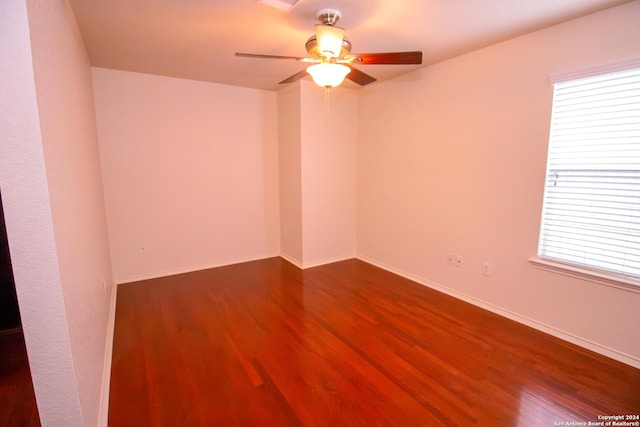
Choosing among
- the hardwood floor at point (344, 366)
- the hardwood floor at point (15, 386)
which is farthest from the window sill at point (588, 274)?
the hardwood floor at point (15, 386)

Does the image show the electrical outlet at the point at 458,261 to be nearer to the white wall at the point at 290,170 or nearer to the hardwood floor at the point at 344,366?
the hardwood floor at the point at 344,366

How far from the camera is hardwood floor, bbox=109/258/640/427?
1.74 meters

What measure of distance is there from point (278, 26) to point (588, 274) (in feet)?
9.91

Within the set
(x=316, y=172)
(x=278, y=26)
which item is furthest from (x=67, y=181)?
(x=316, y=172)

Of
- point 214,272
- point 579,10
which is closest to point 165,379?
point 214,272

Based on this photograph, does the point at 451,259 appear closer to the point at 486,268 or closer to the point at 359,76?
the point at 486,268

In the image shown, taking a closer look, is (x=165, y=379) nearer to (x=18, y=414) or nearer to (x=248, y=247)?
(x=18, y=414)

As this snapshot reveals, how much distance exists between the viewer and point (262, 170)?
4422mm

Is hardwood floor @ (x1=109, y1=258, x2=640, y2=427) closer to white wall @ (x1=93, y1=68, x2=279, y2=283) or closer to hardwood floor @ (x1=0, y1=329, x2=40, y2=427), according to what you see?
hardwood floor @ (x1=0, y1=329, x2=40, y2=427)

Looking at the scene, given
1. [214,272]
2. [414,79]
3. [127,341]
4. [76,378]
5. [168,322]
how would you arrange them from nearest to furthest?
[76,378]
[127,341]
[168,322]
[414,79]
[214,272]

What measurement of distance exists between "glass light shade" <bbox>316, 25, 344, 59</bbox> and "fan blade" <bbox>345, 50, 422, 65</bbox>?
0.15m

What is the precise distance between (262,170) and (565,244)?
3559 mm

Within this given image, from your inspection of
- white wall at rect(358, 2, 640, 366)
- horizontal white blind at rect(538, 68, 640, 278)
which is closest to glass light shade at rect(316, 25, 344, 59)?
white wall at rect(358, 2, 640, 366)

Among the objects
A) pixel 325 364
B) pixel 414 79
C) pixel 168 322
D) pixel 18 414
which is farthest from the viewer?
pixel 414 79
